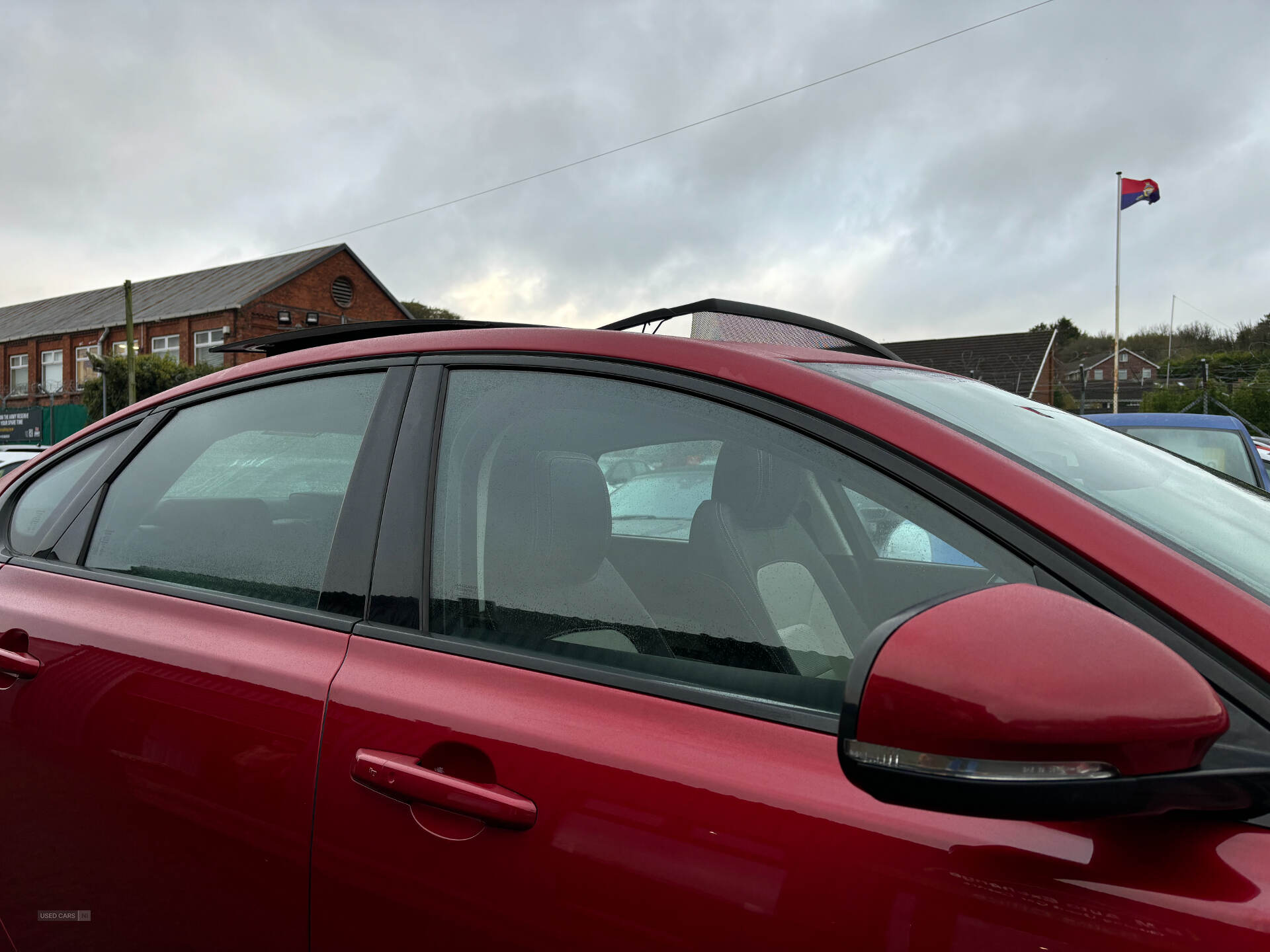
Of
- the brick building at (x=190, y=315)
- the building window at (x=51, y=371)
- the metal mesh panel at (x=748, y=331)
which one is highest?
the brick building at (x=190, y=315)

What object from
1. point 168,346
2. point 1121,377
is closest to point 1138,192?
point 168,346

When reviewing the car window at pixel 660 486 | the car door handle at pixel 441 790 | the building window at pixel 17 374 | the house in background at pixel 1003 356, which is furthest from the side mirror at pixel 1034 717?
the building window at pixel 17 374

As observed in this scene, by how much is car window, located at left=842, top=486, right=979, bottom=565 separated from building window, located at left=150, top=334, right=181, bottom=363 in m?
41.1

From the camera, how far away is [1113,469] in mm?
1278

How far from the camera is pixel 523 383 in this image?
144 centimetres

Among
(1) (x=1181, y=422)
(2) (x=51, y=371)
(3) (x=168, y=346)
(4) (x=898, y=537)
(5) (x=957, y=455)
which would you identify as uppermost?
(3) (x=168, y=346)

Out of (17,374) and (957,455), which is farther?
(17,374)

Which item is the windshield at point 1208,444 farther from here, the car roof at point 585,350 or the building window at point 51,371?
the building window at point 51,371

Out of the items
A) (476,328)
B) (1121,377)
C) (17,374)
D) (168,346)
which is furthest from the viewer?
(1121,377)

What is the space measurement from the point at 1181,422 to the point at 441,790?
829 cm

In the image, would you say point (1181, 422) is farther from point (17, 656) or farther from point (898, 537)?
point (17, 656)

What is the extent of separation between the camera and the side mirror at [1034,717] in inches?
27.9

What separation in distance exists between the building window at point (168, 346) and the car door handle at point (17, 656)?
3997 cm

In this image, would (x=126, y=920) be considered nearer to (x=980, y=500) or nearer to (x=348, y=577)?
(x=348, y=577)
